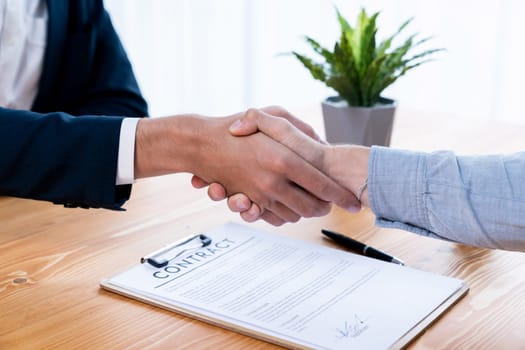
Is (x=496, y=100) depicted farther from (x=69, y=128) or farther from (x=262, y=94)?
(x=69, y=128)

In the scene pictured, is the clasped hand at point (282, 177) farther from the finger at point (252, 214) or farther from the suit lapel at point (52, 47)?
the suit lapel at point (52, 47)

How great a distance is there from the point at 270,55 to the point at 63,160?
243cm

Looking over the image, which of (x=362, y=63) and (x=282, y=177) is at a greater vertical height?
(x=362, y=63)

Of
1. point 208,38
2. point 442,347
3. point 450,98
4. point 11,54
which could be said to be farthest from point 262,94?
point 442,347

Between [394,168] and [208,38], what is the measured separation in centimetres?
257

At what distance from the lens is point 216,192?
133 centimetres

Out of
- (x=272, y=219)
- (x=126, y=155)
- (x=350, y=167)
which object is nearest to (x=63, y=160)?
(x=126, y=155)

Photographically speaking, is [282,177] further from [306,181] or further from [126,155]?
[126,155]

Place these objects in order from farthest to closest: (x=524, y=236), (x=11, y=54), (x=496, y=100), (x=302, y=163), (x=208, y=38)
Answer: (x=208, y=38) < (x=496, y=100) < (x=11, y=54) < (x=302, y=163) < (x=524, y=236)

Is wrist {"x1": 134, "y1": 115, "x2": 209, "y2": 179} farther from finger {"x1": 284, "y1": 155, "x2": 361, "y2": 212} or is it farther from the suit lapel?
the suit lapel

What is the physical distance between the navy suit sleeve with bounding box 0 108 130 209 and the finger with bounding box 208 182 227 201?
16 centimetres

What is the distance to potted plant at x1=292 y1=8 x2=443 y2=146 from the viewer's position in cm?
147

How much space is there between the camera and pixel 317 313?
93 cm

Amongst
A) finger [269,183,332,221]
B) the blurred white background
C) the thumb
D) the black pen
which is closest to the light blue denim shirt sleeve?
the black pen
